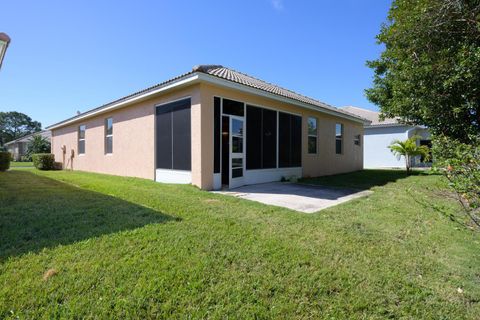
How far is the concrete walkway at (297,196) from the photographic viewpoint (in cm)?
585

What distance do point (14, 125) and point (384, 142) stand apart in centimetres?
8518

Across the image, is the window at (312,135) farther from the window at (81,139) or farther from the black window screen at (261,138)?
the window at (81,139)

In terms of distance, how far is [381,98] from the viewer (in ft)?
37.1

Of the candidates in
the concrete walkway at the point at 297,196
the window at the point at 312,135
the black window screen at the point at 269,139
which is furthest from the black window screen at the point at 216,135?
the window at the point at 312,135

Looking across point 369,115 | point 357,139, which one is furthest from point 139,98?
point 369,115

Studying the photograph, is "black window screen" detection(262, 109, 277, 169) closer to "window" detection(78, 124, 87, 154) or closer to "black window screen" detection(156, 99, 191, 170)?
"black window screen" detection(156, 99, 191, 170)

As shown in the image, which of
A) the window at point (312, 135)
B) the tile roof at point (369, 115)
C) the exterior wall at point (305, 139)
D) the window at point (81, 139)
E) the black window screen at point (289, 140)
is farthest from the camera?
the tile roof at point (369, 115)

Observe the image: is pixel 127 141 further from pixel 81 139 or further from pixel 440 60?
pixel 440 60

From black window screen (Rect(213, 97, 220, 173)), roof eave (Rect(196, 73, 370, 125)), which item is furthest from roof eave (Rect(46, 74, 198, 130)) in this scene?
black window screen (Rect(213, 97, 220, 173))

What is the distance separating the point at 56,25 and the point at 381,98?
44.5ft

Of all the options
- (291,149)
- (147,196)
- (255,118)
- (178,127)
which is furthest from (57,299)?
(291,149)

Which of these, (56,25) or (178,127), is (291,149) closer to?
(178,127)

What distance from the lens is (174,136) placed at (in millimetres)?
8461

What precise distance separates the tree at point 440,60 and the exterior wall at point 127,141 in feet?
22.1
